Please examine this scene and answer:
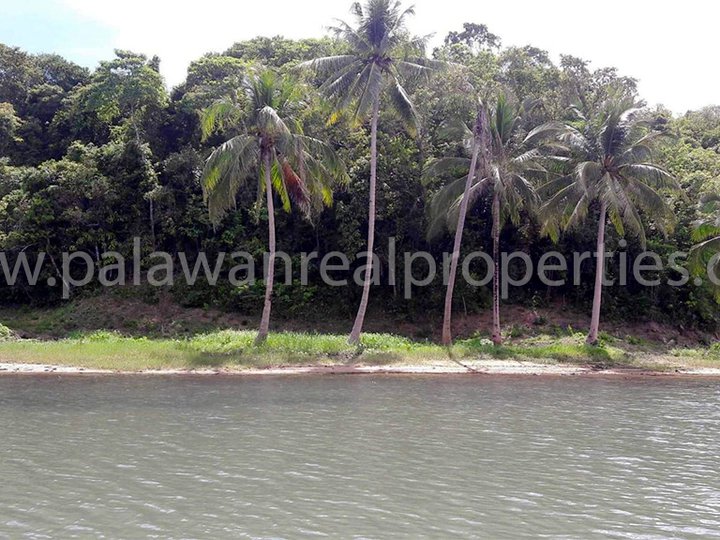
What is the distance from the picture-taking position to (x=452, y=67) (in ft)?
86.0

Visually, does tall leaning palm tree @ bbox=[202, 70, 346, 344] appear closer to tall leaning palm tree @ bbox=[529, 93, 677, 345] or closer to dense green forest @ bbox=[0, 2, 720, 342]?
dense green forest @ bbox=[0, 2, 720, 342]

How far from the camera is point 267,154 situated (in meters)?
25.1

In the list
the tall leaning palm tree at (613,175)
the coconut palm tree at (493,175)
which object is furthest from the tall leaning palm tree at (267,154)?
the tall leaning palm tree at (613,175)

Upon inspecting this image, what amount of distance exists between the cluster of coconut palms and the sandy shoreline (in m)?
2.96

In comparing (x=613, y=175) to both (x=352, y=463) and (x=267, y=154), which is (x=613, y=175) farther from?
(x=352, y=463)

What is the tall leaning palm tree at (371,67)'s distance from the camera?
2538 cm

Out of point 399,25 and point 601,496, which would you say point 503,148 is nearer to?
point 399,25

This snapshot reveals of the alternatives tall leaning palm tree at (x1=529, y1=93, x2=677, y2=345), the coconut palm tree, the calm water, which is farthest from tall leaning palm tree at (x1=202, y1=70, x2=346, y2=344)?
tall leaning palm tree at (x1=529, y1=93, x2=677, y2=345)

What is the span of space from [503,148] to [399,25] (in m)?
7.10

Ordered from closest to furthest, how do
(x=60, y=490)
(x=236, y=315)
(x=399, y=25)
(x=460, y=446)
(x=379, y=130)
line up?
(x=60, y=490) < (x=460, y=446) < (x=399, y=25) < (x=236, y=315) < (x=379, y=130)

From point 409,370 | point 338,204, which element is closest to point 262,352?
point 409,370

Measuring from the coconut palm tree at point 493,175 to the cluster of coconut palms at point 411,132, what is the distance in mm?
59

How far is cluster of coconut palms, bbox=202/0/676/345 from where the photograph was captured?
81.7 feet

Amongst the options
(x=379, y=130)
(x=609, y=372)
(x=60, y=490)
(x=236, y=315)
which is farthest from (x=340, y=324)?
(x=60, y=490)
